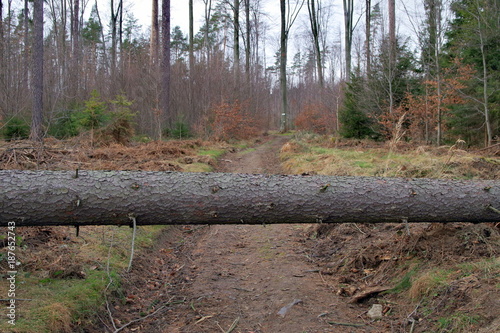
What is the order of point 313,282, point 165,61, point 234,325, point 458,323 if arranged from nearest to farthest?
point 458,323 < point 234,325 < point 313,282 < point 165,61

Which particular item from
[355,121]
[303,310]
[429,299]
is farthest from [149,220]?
[355,121]

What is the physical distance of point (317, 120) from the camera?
2681 cm

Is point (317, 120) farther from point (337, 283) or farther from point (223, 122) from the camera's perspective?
point (337, 283)

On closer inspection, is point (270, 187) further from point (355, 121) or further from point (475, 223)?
point (355, 121)

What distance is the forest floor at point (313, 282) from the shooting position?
3.36 meters

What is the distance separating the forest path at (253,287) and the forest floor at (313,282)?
0.04 ft

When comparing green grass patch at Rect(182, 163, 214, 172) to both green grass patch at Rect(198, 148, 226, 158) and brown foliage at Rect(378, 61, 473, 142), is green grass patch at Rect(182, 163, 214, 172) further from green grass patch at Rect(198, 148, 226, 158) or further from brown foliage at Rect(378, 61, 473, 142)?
brown foliage at Rect(378, 61, 473, 142)

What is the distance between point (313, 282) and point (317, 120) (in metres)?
→ 23.1

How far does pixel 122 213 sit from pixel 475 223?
3683 mm

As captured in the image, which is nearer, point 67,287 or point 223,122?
point 67,287

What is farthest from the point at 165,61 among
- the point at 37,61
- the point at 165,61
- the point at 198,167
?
the point at 198,167

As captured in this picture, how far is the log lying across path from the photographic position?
3.43 meters

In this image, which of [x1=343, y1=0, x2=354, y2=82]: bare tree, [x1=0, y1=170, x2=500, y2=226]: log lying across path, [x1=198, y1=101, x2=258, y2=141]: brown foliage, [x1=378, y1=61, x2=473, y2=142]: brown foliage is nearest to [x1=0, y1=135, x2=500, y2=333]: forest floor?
[x1=0, y1=170, x2=500, y2=226]: log lying across path

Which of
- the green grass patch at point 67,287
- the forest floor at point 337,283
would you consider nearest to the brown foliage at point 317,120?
the forest floor at point 337,283
